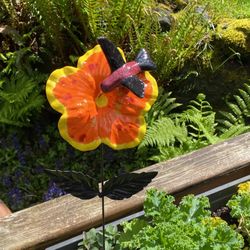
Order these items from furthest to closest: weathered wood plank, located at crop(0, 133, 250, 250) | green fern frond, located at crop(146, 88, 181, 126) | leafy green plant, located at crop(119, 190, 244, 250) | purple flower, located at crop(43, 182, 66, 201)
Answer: green fern frond, located at crop(146, 88, 181, 126) → purple flower, located at crop(43, 182, 66, 201) → weathered wood plank, located at crop(0, 133, 250, 250) → leafy green plant, located at crop(119, 190, 244, 250)

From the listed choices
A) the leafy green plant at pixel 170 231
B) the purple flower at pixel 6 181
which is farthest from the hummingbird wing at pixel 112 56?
the purple flower at pixel 6 181

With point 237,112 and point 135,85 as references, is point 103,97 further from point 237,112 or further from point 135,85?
point 237,112

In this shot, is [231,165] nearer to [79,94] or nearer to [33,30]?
[79,94]

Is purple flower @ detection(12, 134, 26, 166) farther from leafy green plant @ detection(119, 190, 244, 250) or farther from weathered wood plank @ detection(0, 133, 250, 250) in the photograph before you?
leafy green plant @ detection(119, 190, 244, 250)

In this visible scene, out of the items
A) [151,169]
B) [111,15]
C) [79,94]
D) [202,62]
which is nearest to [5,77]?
[111,15]

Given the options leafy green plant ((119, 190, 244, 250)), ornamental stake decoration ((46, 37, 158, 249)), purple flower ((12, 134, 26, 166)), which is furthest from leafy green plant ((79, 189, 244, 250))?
purple flower ((12, 134, 26, 166))

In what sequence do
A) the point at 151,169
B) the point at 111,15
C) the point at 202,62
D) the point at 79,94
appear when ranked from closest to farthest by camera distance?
the point at 79,94 → the point at 151,169 → the point at 111,15 → the point at 202,62

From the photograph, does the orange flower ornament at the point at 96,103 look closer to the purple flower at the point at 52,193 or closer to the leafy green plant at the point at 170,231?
the leafy green plant at the point at 170,231
